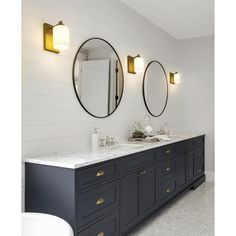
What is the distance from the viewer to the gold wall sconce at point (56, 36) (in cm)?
237

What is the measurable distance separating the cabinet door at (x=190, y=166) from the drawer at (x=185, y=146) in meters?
0.10

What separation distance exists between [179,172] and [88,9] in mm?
2548

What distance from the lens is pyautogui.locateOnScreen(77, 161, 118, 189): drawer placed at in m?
2.07

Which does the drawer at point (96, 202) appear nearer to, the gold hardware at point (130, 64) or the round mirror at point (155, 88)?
the gold hardware at point (130, 64)

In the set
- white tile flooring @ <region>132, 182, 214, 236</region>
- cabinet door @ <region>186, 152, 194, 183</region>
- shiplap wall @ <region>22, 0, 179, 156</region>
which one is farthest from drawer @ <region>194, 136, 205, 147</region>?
shiplap wall @ <region>22, 0, 179, 156</region>

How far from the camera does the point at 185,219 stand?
3.31m

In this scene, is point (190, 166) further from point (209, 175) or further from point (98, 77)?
point (98, 77)

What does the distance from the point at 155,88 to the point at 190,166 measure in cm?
138

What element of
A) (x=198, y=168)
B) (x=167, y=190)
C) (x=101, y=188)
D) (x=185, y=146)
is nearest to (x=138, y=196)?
(x=101, y=188)

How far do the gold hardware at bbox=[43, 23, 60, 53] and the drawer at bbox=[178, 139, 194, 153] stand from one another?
2.42m

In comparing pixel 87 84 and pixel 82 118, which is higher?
pixel 87 84
